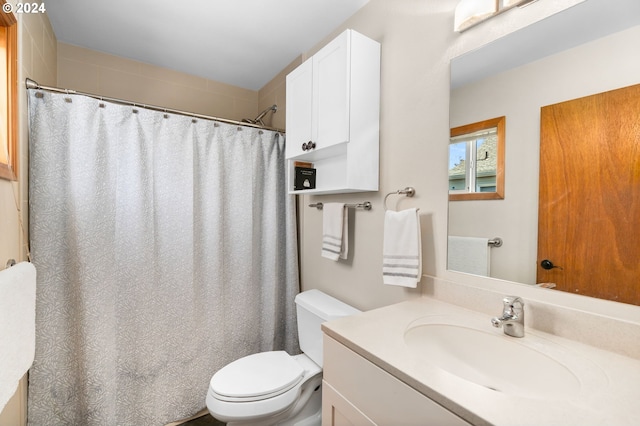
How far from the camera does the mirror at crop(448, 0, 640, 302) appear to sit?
2.48 ft

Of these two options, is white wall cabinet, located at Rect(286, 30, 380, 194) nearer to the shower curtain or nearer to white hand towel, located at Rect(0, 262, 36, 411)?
the shower curtain

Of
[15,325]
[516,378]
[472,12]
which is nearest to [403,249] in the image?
[516,378]

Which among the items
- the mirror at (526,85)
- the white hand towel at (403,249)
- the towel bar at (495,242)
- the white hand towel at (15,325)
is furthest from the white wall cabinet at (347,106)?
the white hand towel at (15,325)

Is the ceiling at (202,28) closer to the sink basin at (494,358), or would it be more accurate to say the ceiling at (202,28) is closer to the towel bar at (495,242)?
the towel bar at (495,242)

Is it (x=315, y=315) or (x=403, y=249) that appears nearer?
(x=403, y=249)

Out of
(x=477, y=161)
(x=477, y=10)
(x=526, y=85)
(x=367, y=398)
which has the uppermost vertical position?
(x=477, y=10)

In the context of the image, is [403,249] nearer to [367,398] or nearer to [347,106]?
[367,398]

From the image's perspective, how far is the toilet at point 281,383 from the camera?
1228 millimetres

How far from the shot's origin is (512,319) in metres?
0.83

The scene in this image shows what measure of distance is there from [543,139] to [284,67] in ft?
6.18

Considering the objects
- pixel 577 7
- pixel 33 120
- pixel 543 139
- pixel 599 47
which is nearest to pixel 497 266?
pixel 543 139

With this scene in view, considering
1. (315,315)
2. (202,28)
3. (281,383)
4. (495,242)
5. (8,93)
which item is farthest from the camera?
(202,28)

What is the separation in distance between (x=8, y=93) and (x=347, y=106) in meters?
1.41

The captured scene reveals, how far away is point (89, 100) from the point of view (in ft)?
4.84
